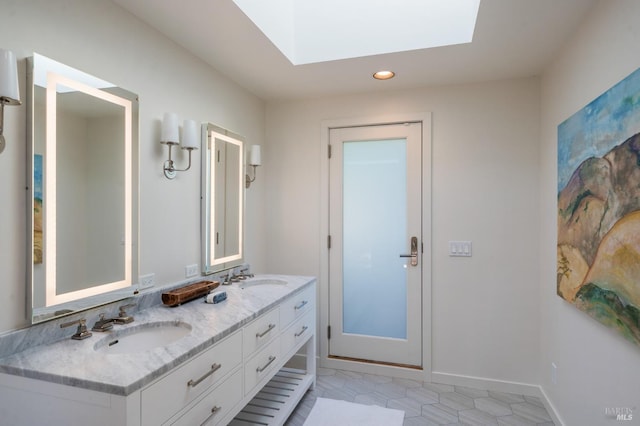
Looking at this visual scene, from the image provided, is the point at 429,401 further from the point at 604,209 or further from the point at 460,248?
the point at 604,209

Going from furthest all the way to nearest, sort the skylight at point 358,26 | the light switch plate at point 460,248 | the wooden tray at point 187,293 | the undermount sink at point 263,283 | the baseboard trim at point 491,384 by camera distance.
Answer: the light switch plate at point 460,248
the baseboard trim at point 491,384
the undermount sink at point 263,283
the skylight at point 358,26
the wooden tray at point 187,293

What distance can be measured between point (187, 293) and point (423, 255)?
1.83m

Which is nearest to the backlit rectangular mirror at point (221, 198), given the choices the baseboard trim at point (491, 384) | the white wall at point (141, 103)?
the white wall at point (141, 103)

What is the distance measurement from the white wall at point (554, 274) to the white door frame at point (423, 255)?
31.3 inches

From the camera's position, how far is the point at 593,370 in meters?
1.78

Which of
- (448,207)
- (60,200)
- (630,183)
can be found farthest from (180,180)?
(630,183)

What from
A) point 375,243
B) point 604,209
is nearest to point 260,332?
point 375,243

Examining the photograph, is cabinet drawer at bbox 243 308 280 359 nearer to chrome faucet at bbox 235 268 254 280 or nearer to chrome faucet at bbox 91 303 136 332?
chrome faucet at bbox 91 303 136 332

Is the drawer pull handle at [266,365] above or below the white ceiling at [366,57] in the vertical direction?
below

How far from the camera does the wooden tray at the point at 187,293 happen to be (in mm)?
1864

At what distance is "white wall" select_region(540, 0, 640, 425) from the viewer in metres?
1.49

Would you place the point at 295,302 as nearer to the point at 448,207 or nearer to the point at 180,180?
the point at 180,180

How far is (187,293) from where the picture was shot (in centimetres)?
193

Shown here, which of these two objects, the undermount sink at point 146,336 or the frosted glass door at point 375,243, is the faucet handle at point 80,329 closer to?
the undermount sink at point 146,336
